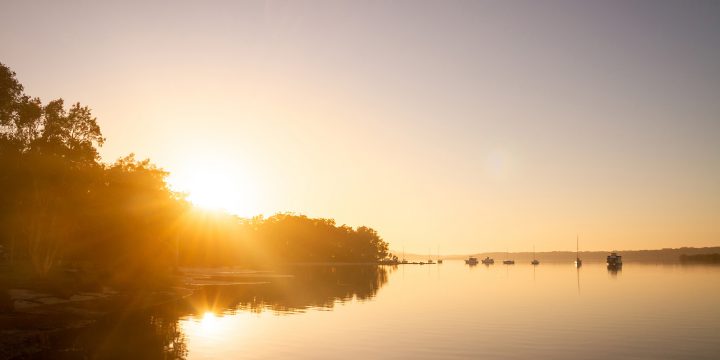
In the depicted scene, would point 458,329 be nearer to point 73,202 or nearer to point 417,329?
point 417,329

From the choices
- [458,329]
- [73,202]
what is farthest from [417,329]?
[73,202]

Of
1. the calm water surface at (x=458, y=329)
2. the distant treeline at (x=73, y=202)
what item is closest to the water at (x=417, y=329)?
the calm water surface at (x=458, y=329)

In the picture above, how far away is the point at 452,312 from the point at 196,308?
29228 mm

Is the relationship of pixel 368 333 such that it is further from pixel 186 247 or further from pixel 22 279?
pixel 186 247

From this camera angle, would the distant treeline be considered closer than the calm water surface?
No

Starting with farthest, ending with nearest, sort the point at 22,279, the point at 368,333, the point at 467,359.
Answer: the point at 22,279 → the point at 368,333 → the point at 467,359

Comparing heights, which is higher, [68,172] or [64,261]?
[68,172]

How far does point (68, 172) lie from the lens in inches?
2442

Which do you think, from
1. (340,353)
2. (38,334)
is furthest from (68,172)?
(340,353)

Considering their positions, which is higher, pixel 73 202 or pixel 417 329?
pixel 73 202

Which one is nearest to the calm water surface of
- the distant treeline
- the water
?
the water

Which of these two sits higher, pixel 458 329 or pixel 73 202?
pixel 73 202

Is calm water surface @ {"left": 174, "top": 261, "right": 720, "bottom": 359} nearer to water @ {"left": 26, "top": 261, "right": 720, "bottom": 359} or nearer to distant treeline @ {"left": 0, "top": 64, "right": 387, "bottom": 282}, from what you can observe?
water @ {"left": 26, "top": 261, "right": 720, "bottom": 359}

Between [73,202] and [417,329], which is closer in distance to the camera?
[417,329]
